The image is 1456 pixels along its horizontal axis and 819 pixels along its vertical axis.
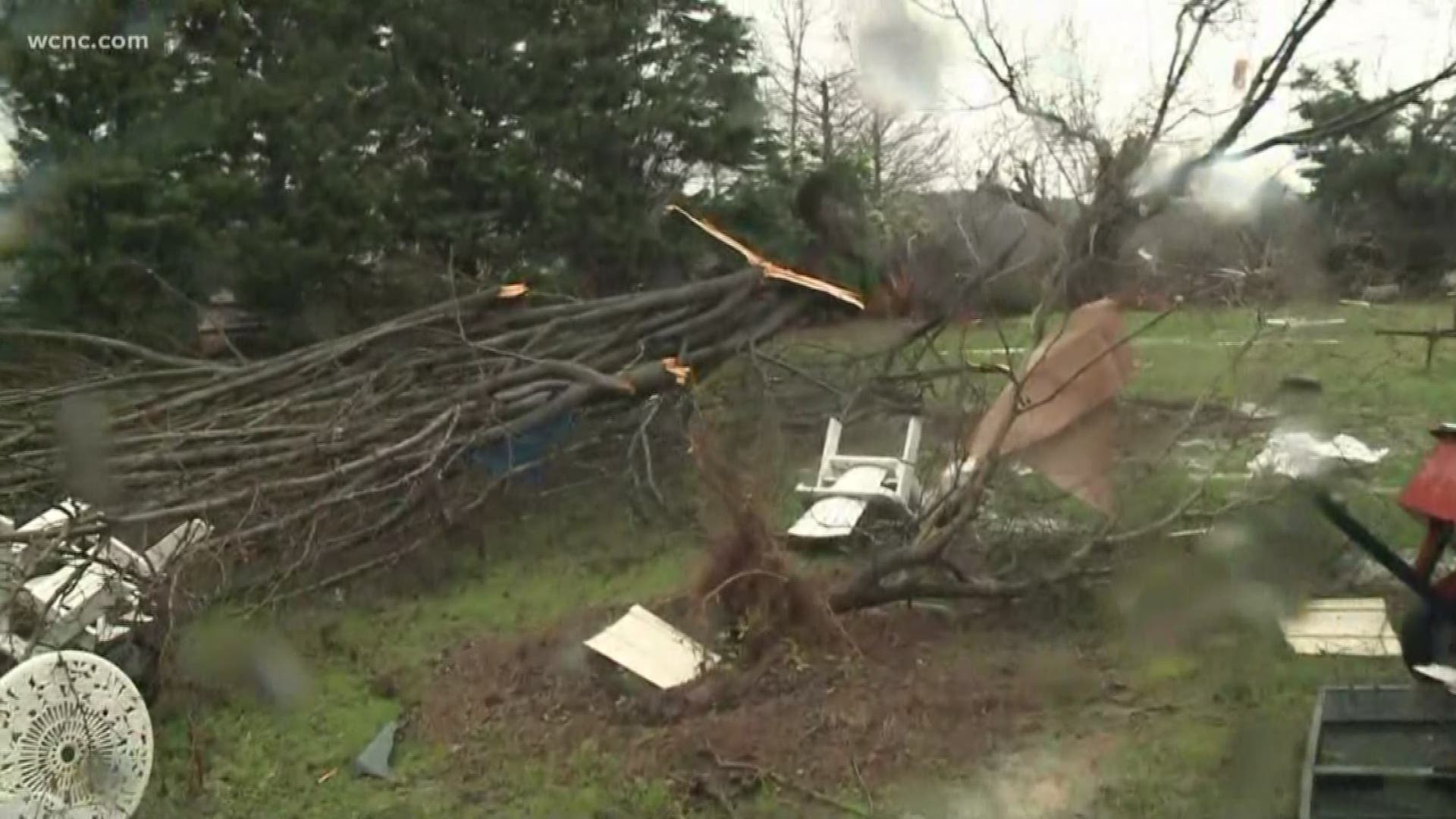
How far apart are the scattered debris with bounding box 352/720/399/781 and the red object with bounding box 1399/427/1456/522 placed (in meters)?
3.23

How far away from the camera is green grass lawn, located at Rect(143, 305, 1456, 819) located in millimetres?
4258

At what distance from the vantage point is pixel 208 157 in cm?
1083

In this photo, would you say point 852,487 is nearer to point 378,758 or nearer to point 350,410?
point 350,410

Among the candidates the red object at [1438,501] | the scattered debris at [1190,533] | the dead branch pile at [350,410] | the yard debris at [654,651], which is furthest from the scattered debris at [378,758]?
the red object at [1438,501]

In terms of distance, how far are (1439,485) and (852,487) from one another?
10.2 ft

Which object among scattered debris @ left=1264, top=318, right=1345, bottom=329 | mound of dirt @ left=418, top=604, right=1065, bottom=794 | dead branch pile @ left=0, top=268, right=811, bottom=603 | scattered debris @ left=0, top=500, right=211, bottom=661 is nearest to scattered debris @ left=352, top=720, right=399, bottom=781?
mound of dirt @ left=418, top=604, right=1065, bottom=794

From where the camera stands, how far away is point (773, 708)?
185 inches

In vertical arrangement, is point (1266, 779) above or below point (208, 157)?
below

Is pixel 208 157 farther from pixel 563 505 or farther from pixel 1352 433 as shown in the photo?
pixel 1352 433

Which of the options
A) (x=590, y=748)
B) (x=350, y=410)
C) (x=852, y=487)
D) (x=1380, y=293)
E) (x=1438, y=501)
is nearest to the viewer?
(x=1438, y=501)

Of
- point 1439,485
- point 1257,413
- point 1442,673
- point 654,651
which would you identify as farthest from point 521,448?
point 1442,673

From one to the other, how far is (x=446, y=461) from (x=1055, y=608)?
2.81 metres

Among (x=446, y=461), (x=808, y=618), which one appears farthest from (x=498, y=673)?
(x=446, y=461)

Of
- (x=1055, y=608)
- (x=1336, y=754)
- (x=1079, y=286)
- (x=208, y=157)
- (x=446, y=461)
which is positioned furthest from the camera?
(x=208, y=157)
